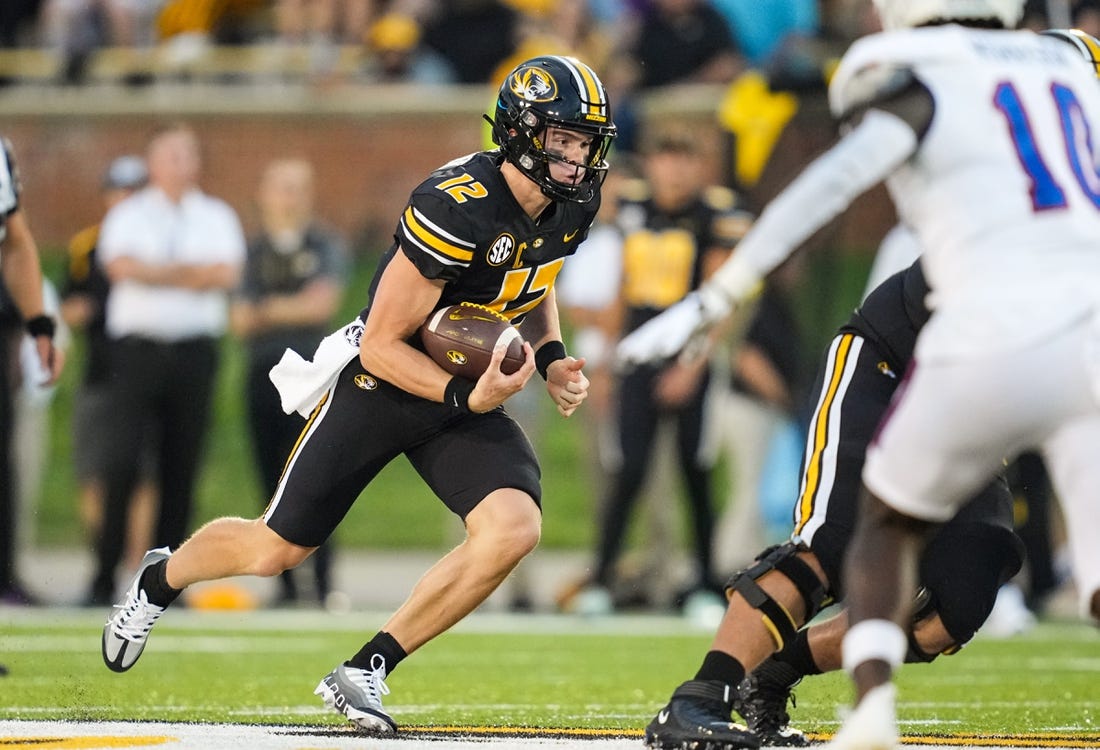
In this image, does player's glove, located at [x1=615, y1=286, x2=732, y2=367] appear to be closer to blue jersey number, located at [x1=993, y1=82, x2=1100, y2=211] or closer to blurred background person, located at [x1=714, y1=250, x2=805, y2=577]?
blue jersey number, located at [x1=993, y1=82, x2=1100, y2=211]

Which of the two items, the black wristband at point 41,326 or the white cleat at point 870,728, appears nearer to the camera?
the white cleat at point 870,728

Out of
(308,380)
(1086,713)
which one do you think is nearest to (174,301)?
(308,380)

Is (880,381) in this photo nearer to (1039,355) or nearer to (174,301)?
(1039,355)

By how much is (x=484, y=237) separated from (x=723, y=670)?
1.30 m

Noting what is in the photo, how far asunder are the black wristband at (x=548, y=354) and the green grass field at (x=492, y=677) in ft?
3.33

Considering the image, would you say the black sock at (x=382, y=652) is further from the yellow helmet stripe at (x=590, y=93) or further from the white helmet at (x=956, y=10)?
the white helmet at (x=956, y=10)

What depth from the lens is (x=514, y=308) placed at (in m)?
5.38

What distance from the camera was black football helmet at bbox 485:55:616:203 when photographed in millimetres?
5117

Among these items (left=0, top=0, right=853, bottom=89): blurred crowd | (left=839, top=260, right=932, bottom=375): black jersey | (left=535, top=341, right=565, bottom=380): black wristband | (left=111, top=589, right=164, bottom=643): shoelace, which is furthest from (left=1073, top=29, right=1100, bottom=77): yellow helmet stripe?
(left=0, top=0, right=853, bottom=89): blurred crowd

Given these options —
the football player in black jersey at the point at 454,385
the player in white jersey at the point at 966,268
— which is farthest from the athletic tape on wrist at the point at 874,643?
the football player in black jersey at the point at 454,385

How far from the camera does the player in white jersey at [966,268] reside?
3.65m

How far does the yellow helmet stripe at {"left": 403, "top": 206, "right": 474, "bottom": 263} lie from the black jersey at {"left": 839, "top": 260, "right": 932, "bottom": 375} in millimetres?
1015

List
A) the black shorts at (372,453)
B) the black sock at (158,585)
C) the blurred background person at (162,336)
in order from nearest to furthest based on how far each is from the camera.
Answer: the black shorts at (372,453)
the black sock at (158,585)
the blurred background person at (162,336)

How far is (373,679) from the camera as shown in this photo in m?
5.05
